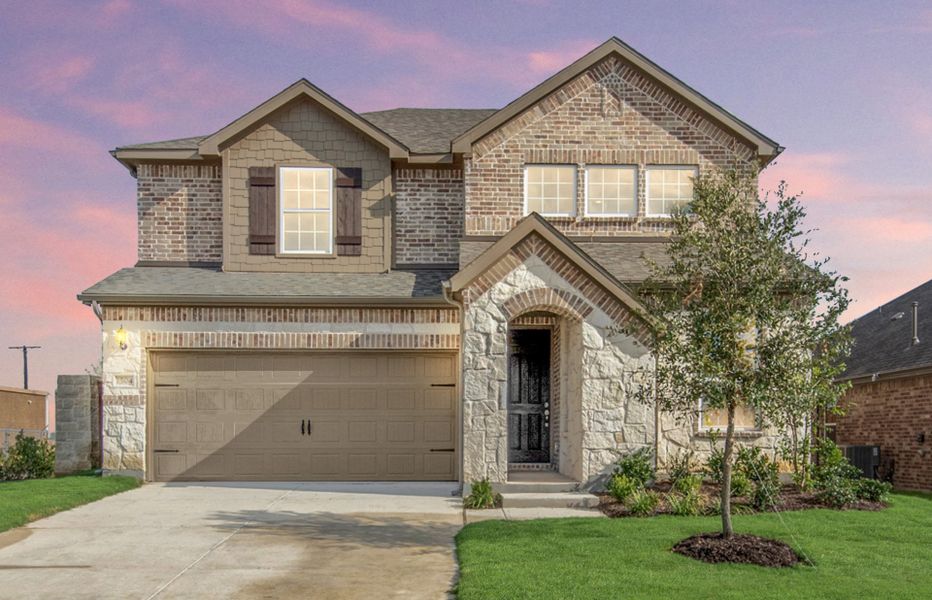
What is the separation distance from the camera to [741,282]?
9.71m

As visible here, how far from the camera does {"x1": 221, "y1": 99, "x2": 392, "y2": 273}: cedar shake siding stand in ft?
58.0

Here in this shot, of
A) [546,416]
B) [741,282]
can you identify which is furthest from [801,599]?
[546,416]

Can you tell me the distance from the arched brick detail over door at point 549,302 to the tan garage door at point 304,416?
3.19m

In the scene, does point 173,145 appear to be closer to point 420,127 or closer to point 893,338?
point 420,127

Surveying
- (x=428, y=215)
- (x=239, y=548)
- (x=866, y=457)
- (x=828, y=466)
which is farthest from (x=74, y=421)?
(x=866, y=457)

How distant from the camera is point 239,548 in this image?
33.2ft

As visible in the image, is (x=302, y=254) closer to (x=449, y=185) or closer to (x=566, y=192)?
(x=449, y=185)

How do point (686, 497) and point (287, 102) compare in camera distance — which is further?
point (287, 102)

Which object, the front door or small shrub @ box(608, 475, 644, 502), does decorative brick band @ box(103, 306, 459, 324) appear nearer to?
the front door

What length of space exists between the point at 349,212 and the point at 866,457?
43.6 feet

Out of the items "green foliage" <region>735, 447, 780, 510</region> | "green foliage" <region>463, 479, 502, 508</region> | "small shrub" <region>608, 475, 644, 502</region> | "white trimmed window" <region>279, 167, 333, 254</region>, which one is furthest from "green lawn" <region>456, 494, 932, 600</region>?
"white trimmed window" <region>279, 167, 333, 254</region>

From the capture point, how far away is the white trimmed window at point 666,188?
17859 mm

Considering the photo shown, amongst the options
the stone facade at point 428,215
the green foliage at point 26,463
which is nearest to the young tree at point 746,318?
the stone facade at point 428,215

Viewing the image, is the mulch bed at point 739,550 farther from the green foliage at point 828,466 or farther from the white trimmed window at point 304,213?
the white trimmed window at point 304,213
